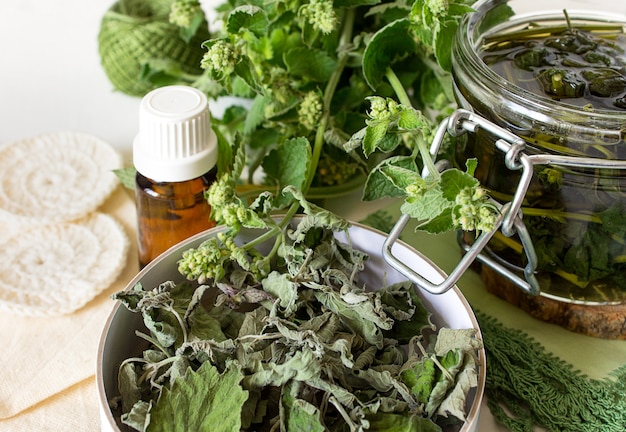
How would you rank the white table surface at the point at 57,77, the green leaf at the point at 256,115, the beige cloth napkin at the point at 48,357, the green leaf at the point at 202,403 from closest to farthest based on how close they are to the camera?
the green leaf at the point at 202,403 < the beige cloth napkin at the point at 48,357 < the green leaf at the point at 256,115 < the white table surface at the point at 57,77

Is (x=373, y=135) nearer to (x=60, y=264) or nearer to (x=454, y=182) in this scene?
(x=454, y=182)

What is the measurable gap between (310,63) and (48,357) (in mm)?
277

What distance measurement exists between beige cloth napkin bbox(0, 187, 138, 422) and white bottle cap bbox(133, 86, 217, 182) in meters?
0.11

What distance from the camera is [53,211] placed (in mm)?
594

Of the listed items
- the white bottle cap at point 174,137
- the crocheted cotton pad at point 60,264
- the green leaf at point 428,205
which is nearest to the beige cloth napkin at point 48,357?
the crocheted cotton pad at point 60,264

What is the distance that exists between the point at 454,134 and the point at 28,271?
12.5 inches

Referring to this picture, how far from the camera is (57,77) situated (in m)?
0.77

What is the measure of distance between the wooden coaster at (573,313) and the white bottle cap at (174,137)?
22cm

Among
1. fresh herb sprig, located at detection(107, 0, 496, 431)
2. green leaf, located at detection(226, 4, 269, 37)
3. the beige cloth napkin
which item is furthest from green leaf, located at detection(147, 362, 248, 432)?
green leaf, located at detection(226, 4, 269, 37)

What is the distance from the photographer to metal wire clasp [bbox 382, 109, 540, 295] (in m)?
0.41

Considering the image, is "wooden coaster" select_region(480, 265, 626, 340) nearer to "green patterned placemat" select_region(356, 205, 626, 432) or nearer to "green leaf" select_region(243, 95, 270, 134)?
"green patterned placemat" select_region(356, 205, 626, 432)

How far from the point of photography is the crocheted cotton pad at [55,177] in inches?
23.4

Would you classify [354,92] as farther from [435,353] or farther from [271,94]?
[435,353]

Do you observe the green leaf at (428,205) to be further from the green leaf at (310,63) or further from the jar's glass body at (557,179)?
the green leaf at (310,63)
